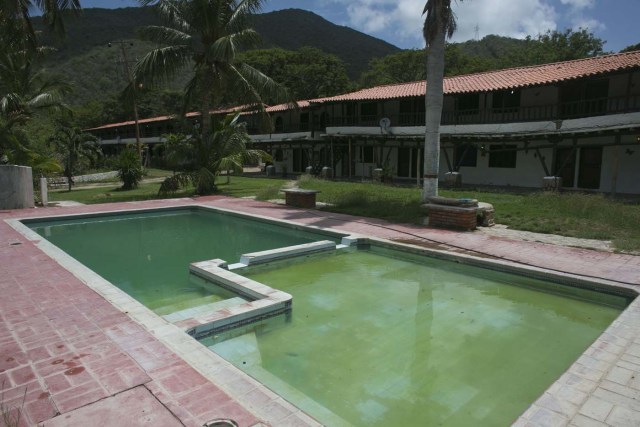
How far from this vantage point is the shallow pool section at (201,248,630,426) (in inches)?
160

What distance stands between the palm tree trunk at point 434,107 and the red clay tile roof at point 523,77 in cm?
923

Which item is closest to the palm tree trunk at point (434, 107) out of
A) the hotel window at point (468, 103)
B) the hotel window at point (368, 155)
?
the hotel window at point (468, 103)

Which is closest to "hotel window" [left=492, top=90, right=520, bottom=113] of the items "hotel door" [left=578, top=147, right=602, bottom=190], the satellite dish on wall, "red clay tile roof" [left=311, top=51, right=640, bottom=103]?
"red clay tile roof" [left=311, top=51, right=640, bottom=103]

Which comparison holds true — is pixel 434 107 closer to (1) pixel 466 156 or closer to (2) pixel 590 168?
(2) pixel 590 168

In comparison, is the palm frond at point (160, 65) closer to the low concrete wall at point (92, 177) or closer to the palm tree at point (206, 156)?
the palm tree at point (206, 156)

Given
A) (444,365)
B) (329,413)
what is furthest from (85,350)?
(444,365)

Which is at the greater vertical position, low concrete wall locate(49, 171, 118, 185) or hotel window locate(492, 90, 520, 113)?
hotel window locate(492, 90, 520, 113)

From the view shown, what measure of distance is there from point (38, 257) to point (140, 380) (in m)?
5.74

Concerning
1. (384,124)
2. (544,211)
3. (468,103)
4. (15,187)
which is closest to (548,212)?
(544,211)

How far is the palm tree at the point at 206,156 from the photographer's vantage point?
62.6ft

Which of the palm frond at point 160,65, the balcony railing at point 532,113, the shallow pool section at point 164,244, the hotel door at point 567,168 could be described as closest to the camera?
the shallow pool section at point 164,244

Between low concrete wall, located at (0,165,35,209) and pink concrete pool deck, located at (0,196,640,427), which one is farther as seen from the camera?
low concrete wall, located at (0,165,35,209)

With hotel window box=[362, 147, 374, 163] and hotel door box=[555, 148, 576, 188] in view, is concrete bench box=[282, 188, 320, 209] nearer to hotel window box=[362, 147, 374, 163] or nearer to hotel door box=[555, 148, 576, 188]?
hotel door box=[555, 148, 576, 188]

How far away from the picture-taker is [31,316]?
5.22 meters
